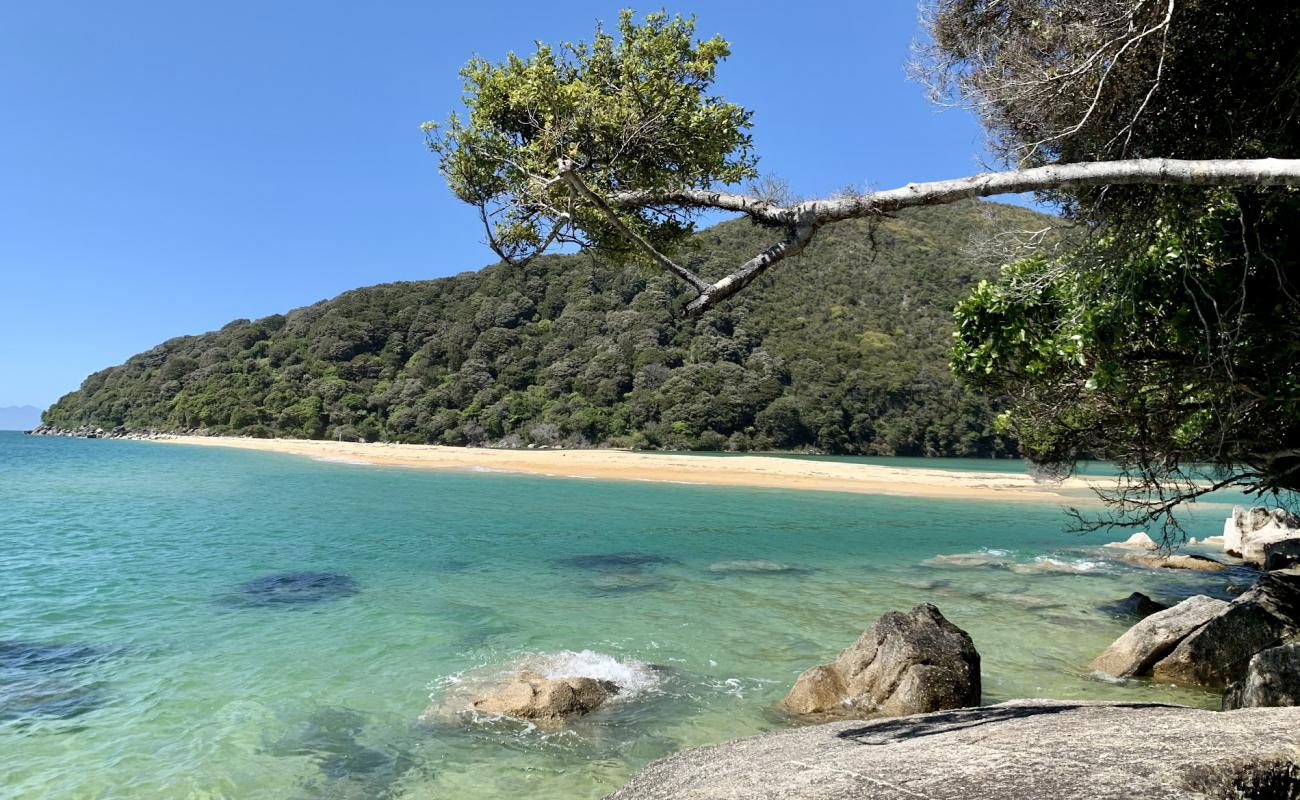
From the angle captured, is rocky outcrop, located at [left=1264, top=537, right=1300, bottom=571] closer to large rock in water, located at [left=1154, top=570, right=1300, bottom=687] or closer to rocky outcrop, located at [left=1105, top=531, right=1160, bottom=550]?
rocky outcrop, located at [left=1105, top=531, right=1160, bottom=550]

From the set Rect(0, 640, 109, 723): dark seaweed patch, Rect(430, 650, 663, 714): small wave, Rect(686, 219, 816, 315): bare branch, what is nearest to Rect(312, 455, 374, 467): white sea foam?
Rect(0, 640, 109, 723): dark seaweed patch

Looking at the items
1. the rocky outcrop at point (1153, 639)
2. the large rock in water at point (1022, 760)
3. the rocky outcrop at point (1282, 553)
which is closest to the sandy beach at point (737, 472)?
the rocky outcrop at point (1282, 553)

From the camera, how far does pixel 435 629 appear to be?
544 inches

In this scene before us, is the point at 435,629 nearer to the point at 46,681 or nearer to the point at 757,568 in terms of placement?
the point at 46,681

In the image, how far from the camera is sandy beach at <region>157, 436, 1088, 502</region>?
166 ft

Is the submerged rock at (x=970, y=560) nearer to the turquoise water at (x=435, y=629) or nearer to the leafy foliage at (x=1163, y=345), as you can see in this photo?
the turquoise water at (x=435, y=629)

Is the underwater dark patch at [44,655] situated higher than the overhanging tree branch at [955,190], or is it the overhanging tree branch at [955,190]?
the overhanging tree branch at [955,190]

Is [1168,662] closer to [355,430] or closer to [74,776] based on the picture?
[74,776]

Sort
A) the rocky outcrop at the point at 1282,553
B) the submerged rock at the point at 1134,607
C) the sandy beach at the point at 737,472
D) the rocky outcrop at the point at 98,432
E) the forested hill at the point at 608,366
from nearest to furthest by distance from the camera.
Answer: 1. the submerged rock at the point at 1134,607
2. the rocky outcrop at the point at 1282,553
3. the sandy beach at the point at 737,472
4. the forested hill at the point at 608,366
5. the rocky outcrop at the point at 98,432

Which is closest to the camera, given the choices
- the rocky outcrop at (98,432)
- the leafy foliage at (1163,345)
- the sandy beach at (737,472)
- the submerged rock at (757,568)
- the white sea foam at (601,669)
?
the leafy foliage at (1163,345)

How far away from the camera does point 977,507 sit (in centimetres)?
4209

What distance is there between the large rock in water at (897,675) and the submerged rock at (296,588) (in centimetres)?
1128

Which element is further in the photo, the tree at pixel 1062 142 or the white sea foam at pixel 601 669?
the white sea foam at pixel 601 669

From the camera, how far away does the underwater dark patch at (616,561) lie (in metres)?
21.1
